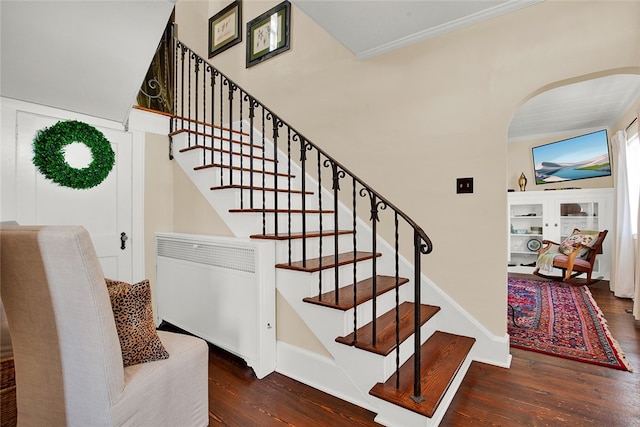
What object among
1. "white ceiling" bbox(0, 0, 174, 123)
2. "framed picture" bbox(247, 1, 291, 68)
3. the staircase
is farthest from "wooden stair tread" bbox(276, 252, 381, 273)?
"framed picture" bbox(247, 1, 291, 68)

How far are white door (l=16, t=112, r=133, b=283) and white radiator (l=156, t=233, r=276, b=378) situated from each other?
511 millimetres

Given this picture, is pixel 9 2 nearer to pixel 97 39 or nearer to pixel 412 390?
pixel 97 39

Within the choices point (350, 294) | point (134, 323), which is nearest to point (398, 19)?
point (350, 294)

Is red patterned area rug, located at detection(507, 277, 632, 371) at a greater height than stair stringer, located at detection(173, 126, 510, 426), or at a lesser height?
lesser

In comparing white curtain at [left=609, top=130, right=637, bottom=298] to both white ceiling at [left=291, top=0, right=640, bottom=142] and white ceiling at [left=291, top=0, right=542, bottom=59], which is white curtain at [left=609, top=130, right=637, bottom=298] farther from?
white ceiling at [left=291, top=0, right=542, bottom=59]

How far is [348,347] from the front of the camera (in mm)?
1841

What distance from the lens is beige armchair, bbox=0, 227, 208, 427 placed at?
110 cm

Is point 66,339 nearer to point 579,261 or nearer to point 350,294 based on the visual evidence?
point 350,294

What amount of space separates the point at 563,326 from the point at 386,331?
2.22 metres

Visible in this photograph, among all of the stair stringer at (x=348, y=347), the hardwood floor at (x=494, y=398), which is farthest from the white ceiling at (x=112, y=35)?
the hardwood floor at (x=494, y=398)

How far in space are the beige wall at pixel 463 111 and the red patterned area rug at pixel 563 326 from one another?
66cm

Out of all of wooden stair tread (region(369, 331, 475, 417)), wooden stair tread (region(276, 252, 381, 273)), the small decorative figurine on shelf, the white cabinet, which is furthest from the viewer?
the small decorative figurine on shelf

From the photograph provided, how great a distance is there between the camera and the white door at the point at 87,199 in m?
2.42

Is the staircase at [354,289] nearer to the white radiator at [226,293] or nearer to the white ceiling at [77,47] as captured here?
the white radiator at [226,293]
